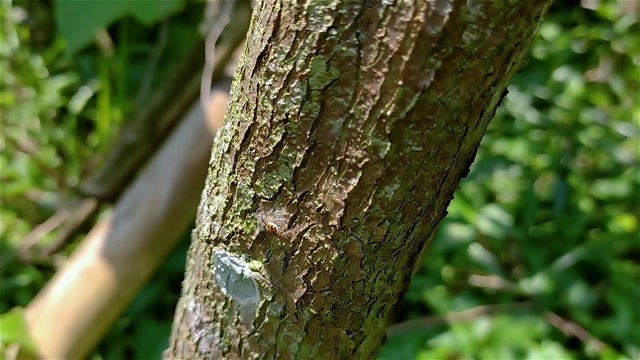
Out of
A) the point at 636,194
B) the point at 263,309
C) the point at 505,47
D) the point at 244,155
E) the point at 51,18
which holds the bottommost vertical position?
the point at 636,194

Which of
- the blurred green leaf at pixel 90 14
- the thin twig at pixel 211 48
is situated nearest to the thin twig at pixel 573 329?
the thin twig at pixel 211 48

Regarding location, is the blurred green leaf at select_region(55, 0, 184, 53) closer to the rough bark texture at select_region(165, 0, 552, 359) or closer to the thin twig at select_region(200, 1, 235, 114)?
the thin twig at select_region(200, 1, 235, 114)

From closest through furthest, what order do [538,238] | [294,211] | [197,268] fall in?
1. [294,211]
2. [197,268]
3. [538,238]

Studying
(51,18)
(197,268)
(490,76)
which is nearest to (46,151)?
(51,18)

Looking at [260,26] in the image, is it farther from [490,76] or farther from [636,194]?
[636,194]

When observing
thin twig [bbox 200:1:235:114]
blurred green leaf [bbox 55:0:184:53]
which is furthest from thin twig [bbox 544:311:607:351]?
blurred green leaf [bbox 55:0:184:53]
